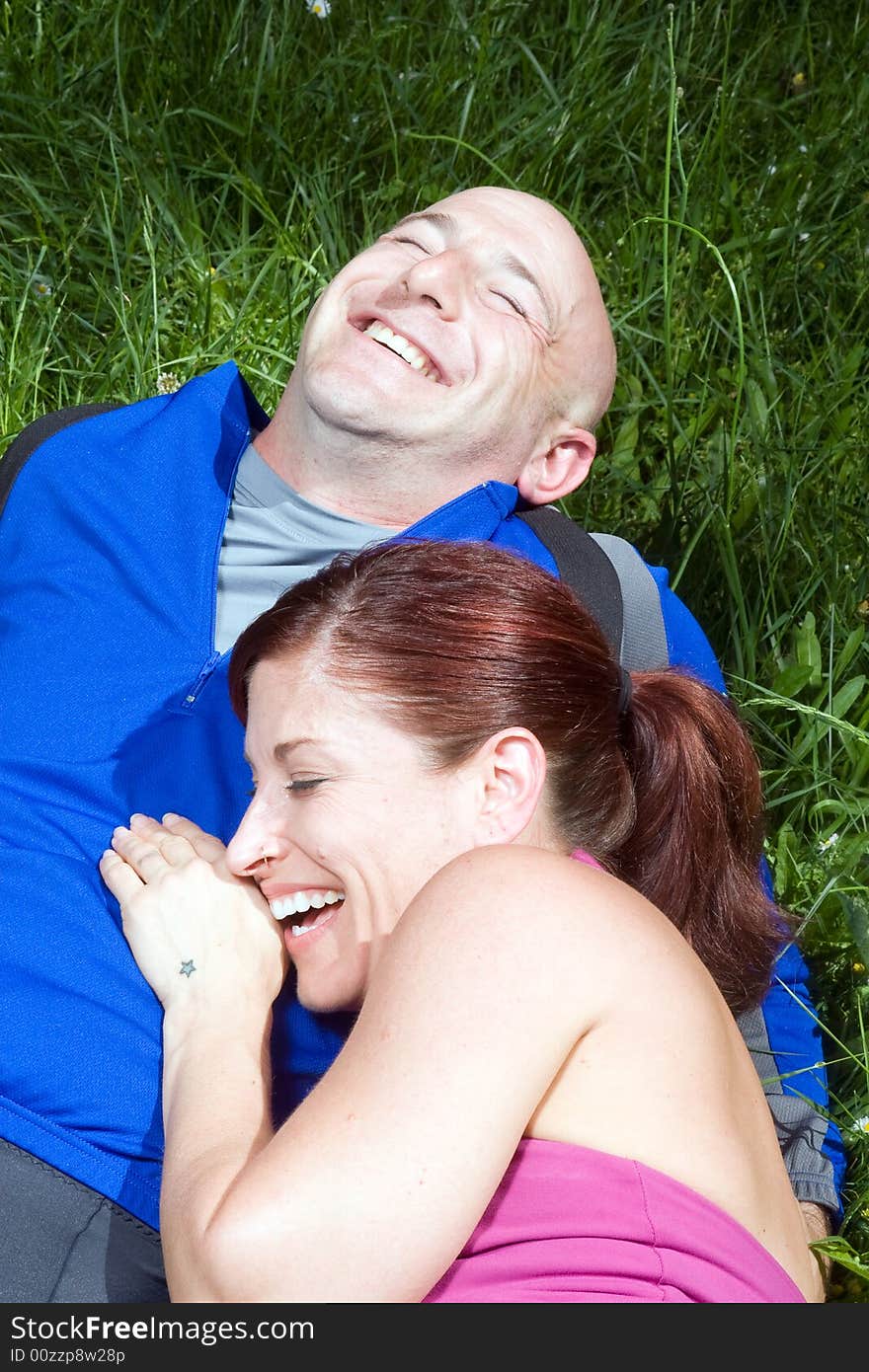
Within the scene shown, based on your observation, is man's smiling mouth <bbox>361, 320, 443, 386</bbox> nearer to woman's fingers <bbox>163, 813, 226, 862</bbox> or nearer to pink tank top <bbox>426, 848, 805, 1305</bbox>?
woman's fingers <bbox>163, 813, 226, 862</bbox>

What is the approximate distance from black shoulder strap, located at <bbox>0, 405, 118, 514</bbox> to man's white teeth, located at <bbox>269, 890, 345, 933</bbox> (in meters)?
1.20

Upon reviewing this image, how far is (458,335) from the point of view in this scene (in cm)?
296

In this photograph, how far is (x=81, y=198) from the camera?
13.2ft

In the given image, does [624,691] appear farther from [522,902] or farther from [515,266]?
[515,266]

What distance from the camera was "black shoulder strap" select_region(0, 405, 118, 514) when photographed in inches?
115

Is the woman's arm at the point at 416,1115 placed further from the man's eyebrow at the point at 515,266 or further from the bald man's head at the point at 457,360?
the man's eyebrow at the point at 515,266

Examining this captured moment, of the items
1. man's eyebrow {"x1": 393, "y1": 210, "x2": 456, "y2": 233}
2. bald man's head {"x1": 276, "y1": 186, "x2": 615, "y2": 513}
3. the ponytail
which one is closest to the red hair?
the ponytail

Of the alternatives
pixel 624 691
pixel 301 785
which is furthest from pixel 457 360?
pixel 301 785

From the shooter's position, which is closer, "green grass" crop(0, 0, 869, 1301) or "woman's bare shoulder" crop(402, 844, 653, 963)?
"woman's bare shoulder" crop(402, 844, 653, 963)

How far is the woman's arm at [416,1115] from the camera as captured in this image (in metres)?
1.55

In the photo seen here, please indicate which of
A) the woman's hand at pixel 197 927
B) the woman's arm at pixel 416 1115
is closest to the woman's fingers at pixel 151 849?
the woman's hand at pixel 197 927
